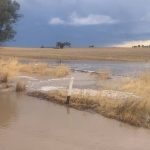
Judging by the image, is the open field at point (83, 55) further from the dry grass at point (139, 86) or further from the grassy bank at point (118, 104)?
the grassy bank at point (118, 104)

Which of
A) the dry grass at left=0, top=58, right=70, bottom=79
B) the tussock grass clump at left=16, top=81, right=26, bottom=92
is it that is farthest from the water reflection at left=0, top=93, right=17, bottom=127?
the dry grass at left=0, top=58, right=70, bottom=79

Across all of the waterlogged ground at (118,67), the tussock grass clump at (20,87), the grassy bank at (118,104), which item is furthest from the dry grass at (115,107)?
the waterlogged ground at (118,67)

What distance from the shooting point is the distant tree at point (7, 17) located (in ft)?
168

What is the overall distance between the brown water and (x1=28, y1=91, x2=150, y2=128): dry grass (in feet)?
1.66

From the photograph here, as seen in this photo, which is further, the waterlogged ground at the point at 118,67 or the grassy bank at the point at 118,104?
the waterlogged ground at the point at 118,67

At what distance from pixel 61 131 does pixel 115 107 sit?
13.0 ft

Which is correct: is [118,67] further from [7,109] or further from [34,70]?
[7,109]

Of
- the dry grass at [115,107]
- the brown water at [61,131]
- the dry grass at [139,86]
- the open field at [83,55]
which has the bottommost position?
the open field at [83,55]

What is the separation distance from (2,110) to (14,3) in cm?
3293

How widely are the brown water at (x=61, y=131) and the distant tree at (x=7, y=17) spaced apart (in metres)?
29.8

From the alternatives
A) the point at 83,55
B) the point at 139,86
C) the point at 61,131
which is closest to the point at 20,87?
the point at 139,86

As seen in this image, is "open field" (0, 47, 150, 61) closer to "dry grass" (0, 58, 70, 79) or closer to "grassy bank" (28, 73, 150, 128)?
"dry grass" (0, 58, 70, 79)

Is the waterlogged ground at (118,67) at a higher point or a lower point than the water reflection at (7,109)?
lower

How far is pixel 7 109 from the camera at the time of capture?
21.2 metres
